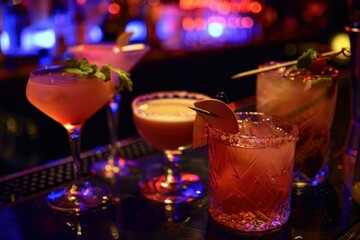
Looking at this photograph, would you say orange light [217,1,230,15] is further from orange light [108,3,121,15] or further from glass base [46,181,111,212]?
glass base [46,181,111,212]

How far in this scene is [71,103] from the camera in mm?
1205

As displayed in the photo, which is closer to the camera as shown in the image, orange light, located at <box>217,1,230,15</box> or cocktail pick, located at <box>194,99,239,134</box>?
cocktail pick, located at <box>194,99,239,134</box>

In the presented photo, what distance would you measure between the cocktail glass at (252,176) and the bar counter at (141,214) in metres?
0.03

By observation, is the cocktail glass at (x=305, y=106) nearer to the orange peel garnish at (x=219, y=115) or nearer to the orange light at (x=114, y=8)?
the orange peel garnish at (x=219, y=115)

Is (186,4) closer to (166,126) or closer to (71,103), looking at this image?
(166,126)

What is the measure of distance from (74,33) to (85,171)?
2.44 meters

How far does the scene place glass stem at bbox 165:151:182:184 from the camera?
4.51ft

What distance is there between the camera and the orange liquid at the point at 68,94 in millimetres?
1174

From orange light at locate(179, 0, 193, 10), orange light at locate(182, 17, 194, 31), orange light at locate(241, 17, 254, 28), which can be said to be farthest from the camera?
orange light at locate(241, 17, 254, 28)

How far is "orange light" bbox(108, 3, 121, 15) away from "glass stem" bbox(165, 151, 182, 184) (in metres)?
3.21

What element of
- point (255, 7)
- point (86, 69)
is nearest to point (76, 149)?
point (86, 69)

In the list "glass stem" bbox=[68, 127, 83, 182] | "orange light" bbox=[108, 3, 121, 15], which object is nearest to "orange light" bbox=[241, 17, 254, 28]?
"orange light" bbox=[108, 3, 121, 15]

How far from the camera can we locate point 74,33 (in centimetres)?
372

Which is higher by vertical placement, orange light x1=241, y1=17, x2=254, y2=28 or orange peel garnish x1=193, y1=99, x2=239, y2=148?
orange peel garnish x1=193, y1=99, x2=239, y2=148
